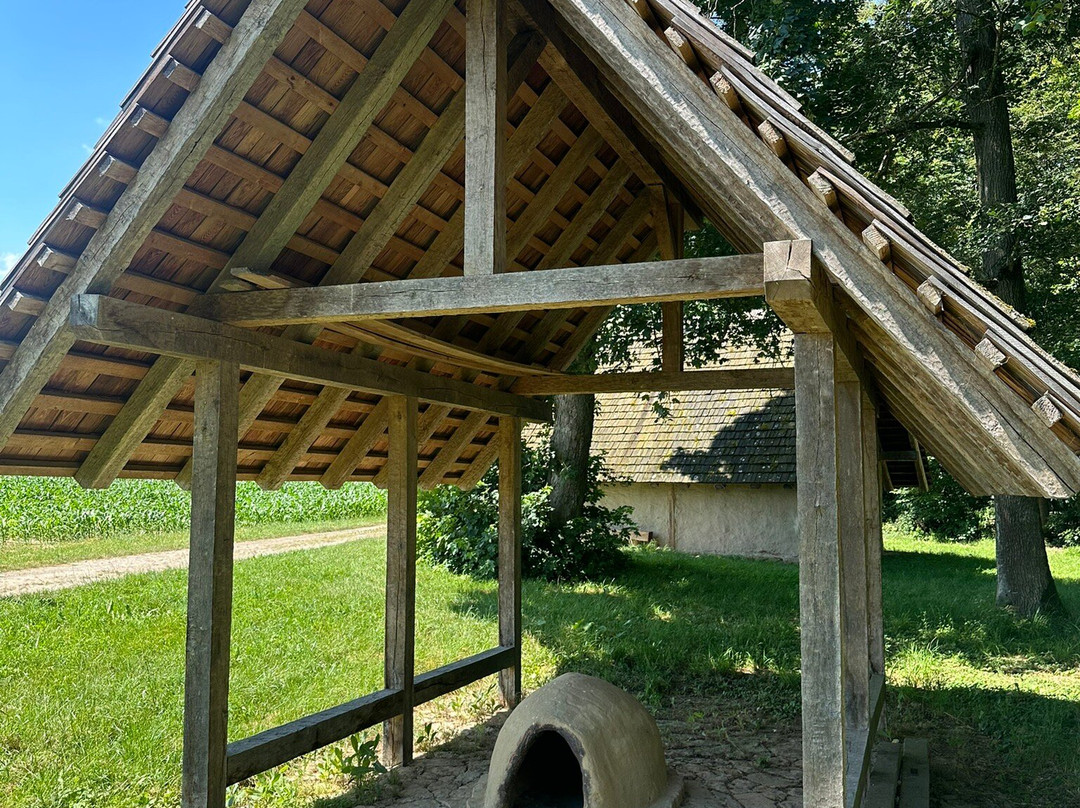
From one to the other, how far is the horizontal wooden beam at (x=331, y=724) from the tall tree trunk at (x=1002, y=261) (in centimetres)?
826

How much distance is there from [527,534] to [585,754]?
379 inches

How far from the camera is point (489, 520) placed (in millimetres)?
14617

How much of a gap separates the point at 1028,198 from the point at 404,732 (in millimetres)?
9875

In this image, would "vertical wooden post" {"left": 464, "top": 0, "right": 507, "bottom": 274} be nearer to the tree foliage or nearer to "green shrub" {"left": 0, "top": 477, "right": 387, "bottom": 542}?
the tree foliage

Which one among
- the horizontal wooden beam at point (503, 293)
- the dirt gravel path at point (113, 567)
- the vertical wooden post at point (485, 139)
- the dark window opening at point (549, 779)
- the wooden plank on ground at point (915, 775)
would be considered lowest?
the wooden plank on ground at point (915, 775)

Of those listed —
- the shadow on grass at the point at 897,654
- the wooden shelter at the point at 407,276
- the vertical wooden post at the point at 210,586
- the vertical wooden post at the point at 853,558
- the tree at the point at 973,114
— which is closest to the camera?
the wooden shelter at the point at 407,276

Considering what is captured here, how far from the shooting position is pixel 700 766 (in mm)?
6504

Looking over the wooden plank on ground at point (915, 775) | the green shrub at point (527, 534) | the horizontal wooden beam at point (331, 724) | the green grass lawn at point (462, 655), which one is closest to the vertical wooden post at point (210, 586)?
the horizontal wooden beam at point (331, 724)

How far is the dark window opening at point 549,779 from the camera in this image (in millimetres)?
5180

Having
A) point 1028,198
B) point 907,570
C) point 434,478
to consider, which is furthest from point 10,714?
point 907,570

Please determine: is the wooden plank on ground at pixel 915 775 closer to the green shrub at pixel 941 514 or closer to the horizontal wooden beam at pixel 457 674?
the horizontal wooden beam at pixel 457 674

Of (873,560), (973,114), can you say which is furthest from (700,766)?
(973,114)

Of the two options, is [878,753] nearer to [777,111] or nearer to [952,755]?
[952,755]

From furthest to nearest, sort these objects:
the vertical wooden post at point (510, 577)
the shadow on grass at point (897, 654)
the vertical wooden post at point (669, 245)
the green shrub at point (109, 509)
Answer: the green shrub at point (109, 509) → the vertical wooden post at point (510, 577) → the vertical wooden post at point (669, 245) → the shadow on grass at point (897, 654)
